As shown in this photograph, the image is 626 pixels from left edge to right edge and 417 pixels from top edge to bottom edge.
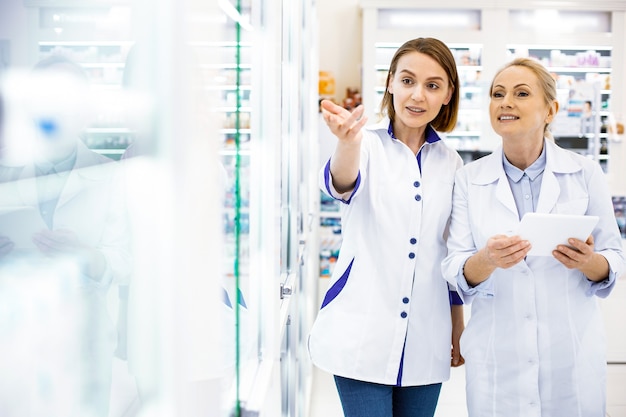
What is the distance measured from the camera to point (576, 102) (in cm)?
625

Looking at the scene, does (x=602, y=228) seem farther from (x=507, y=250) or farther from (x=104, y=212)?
(x=104, y=212)

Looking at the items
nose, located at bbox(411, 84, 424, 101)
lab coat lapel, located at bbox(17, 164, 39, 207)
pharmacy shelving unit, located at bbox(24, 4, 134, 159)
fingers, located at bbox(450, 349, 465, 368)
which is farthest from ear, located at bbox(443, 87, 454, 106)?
lab coat lapel, located at bbox(17, 164, 39, 207)

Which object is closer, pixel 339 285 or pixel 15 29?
pixel 15 29

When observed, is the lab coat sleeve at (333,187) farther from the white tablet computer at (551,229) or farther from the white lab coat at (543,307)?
the white tablet computer at (551,229)

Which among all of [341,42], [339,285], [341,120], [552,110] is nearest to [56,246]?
[341,120]

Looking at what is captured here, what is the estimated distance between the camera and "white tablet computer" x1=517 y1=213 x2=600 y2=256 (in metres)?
1.61

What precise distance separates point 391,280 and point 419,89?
566 mm

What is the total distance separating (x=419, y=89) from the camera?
182 centimetres

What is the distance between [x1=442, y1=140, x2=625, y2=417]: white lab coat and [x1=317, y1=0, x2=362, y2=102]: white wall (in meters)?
4.89

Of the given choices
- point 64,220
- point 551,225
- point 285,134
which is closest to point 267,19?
point 285,134

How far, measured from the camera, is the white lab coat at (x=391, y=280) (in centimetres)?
182

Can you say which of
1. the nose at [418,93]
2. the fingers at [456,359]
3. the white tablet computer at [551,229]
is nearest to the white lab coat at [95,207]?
the white tablet computer at [551,229]

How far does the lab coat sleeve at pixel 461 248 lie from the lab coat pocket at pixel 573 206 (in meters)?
0.25

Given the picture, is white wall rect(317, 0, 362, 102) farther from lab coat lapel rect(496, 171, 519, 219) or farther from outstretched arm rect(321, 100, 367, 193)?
outstretched arm rect(321, 100, 367, 193)
